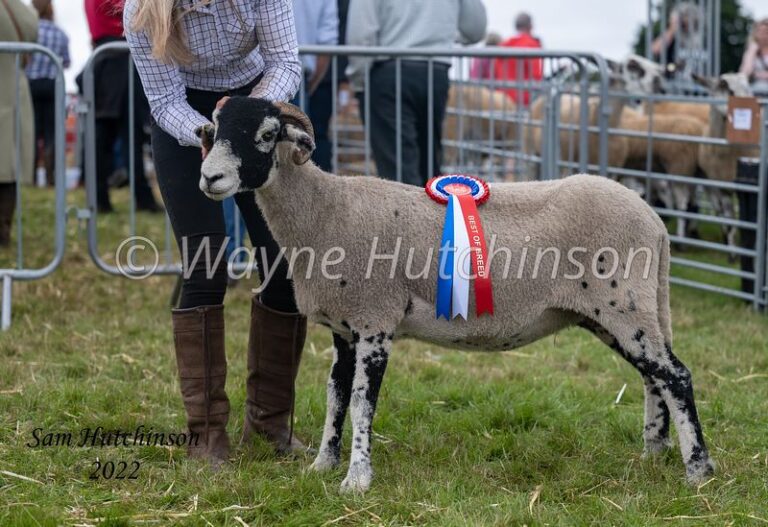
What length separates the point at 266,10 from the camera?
369cm

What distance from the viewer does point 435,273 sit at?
143 inches

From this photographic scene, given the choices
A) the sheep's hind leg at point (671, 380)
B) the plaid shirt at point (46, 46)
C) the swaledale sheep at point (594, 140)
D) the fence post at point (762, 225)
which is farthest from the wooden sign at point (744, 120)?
the plaid shirt at point (46, 46)

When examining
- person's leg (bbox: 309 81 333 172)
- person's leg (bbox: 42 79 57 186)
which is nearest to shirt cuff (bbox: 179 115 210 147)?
person's leg (bbox: 309 81 333 172)

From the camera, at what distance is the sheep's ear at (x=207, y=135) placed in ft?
11.4

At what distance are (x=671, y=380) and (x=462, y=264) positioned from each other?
82cm

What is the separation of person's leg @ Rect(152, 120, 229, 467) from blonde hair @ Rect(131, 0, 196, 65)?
33 centimetres

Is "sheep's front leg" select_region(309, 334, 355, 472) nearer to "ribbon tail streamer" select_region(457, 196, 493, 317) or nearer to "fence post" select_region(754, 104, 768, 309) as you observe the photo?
"ribbon tail streamer" select_region(457, 196, 493, 317)

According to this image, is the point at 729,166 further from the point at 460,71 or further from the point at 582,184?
the point at 582,184

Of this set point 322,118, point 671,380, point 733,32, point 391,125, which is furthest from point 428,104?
point 733,32

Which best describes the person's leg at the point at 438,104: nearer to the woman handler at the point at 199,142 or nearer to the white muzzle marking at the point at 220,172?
the woman handler at the point at 199,142

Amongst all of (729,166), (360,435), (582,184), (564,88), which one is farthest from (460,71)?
(360,435)

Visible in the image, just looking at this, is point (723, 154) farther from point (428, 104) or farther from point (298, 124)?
point (298, 124)

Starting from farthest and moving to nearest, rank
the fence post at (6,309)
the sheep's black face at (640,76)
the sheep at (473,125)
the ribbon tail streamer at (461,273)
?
the sheep's black face at (640,76), the sheep at (473,125), the fence post at (6,309), the ribbon tail streamer at (461,273)

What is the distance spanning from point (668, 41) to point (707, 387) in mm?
9155
